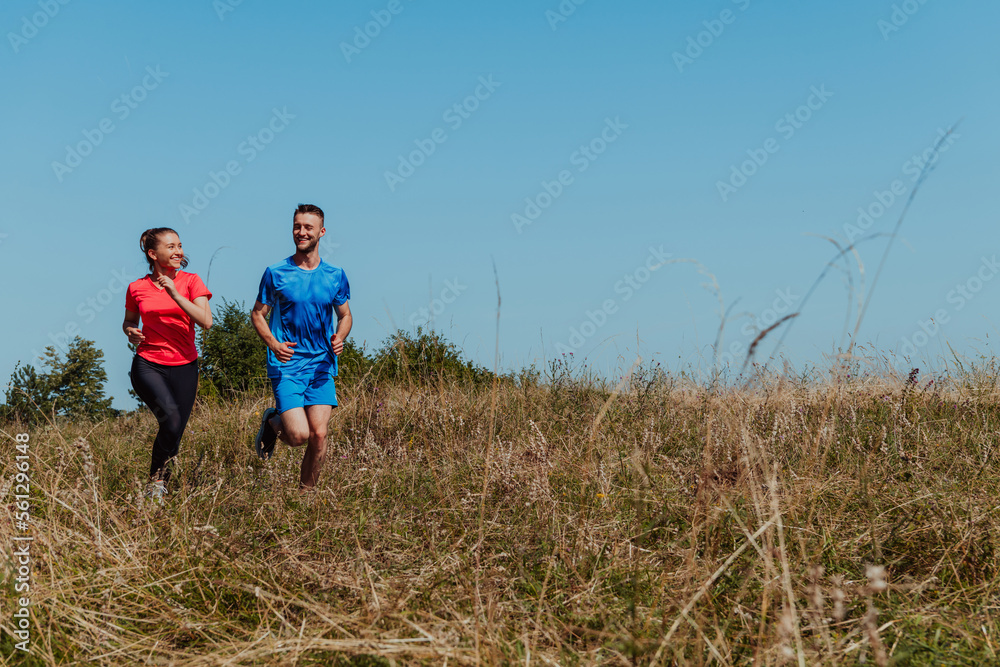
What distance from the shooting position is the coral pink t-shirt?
4.87m

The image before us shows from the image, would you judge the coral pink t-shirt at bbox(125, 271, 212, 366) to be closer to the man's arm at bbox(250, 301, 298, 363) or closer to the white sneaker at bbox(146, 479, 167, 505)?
the man's arm at bbox(250, 301, 298, 363)

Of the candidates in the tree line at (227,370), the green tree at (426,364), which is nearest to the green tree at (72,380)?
the tree line at (227,370)

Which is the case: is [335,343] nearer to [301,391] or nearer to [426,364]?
[301,391]

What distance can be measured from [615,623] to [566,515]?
2.98ft

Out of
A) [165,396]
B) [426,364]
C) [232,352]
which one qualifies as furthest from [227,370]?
[165,396]

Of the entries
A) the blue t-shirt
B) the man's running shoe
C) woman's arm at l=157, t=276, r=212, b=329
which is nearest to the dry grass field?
the man's running shoe

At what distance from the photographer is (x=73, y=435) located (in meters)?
7.51

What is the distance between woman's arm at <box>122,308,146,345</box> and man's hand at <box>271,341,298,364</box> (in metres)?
0.92

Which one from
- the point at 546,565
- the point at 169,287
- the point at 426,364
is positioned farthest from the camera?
the point at 426,364

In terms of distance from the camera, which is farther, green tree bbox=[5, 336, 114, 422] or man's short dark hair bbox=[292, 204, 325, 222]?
green tree bbox=[5, 336, 114, 422]

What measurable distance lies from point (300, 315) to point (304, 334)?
0.13 m

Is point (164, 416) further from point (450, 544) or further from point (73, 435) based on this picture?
point (73, 435)

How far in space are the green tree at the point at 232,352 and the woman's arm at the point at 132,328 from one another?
607 centimetres

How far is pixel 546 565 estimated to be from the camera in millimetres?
3070
